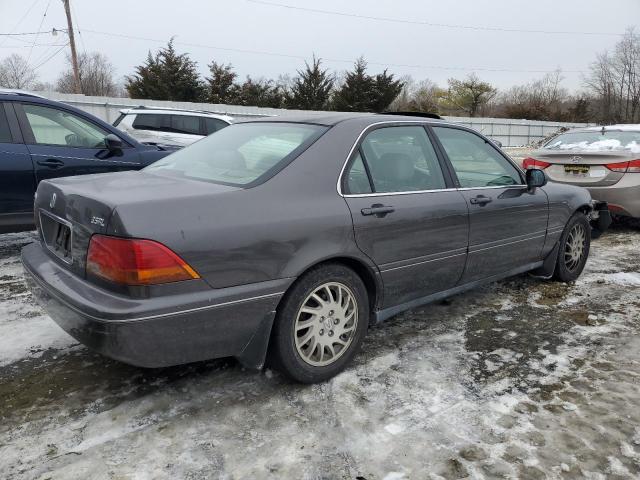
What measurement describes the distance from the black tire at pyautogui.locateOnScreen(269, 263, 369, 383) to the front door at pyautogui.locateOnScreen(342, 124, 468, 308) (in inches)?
7.8

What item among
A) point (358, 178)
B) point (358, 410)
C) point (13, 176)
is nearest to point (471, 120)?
point (13, 176)

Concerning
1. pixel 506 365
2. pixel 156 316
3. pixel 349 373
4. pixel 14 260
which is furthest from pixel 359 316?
pixel 14 260

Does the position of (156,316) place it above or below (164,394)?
above

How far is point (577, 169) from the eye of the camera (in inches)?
268

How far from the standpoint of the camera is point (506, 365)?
122 inches

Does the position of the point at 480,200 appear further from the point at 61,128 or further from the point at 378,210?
the point at 61,128

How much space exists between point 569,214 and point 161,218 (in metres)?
3.76

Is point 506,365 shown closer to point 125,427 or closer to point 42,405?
point 125,427

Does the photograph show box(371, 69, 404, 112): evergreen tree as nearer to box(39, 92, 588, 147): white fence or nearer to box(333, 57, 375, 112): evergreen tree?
box(333, 57, 375, 112): evergreen tree

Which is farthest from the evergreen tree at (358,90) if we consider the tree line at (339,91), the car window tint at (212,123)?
the car window tint at (212,123)

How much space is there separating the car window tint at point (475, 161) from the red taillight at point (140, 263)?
7.05 ft

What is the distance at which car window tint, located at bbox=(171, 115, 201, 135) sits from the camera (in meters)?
10.8

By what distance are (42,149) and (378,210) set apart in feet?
12.4

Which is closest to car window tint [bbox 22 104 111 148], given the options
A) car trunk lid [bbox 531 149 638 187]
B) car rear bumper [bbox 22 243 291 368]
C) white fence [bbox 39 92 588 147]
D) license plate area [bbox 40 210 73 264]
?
license plate area [bbox 40 210 73 264]
